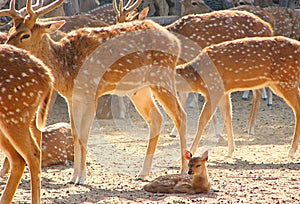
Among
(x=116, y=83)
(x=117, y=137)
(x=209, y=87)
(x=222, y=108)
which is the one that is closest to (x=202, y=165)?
(x=116, y=83)

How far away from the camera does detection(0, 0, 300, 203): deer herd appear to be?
594 centimetres

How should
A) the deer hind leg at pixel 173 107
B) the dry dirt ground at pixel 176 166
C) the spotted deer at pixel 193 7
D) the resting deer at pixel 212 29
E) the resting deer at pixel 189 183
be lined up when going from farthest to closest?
the spotted deer at pixel 193 7 < the resting deer at pixel 212 29 < the deer hind leg at pixel 173 107 < the resting deer at pixel 189 183 < the dry dirt ground at pixel 176 166

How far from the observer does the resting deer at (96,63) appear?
773 cm

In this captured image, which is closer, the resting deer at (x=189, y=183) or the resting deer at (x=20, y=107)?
the resting deer at (x=20, y=107)

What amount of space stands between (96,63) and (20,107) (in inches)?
83.7

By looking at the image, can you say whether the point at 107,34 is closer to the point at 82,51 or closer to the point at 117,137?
the point at 82,51

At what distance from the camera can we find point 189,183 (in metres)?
6.86

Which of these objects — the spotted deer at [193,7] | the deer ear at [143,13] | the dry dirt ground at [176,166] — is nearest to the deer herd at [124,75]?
the dry dirt ground at [176,166]

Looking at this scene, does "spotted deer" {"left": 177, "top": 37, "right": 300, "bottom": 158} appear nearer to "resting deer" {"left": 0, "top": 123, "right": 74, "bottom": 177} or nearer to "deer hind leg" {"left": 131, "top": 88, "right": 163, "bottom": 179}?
"deer hind leg" {"left": 131, "top": 88, "right": 163, "bottom": 179}

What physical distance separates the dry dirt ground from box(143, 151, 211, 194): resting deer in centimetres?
9

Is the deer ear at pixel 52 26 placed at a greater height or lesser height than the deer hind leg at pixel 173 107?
greater

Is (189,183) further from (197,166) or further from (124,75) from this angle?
(124,75)

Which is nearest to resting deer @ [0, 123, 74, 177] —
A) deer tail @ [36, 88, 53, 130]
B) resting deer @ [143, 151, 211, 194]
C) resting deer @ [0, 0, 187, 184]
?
resting deer @ [0, 0, 187, 184]

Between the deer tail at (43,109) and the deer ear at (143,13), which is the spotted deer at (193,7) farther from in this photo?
the deer tail at (43,109)
